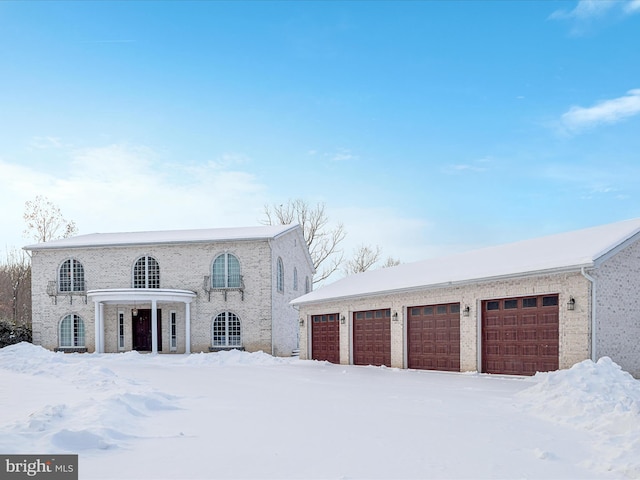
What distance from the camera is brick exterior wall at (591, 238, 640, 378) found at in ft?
45.0

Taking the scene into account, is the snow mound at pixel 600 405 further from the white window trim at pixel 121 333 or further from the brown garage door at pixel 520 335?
the white window trim at pixel 121 333

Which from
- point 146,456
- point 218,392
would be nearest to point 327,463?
point 146,456

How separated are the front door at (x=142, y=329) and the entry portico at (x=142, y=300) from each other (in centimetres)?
105

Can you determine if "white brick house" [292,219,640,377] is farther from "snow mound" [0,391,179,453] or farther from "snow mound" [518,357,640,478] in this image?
"snow mound" [0,391,179,453]

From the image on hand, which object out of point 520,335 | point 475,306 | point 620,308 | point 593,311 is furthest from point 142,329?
point 620,308

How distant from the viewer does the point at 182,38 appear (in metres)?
18.0

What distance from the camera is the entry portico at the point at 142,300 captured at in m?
28.0

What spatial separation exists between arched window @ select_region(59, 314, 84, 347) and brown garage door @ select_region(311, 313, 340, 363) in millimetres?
13454

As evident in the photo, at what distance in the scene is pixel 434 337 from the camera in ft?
60.2

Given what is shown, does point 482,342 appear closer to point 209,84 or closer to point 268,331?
point 209,84

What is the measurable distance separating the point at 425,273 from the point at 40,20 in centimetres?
1387

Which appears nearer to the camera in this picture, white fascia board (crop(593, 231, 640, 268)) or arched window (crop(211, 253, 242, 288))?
white fascia board (crop(593, 231, 640, 268))

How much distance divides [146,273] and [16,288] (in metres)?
20.1

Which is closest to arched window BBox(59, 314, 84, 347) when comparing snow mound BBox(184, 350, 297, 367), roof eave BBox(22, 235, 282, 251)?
roof eave BBox(22, 235, 282, 251)
